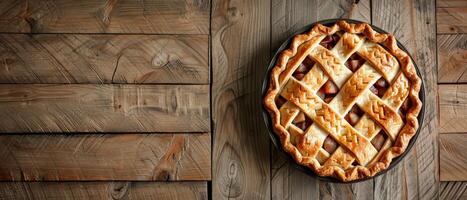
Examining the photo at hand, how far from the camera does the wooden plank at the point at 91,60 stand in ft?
4.63

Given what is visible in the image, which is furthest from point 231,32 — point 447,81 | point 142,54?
point 447,81

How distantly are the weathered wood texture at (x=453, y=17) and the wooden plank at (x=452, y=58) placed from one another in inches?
0.9

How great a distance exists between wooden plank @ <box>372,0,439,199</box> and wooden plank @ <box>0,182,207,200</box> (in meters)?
0.61

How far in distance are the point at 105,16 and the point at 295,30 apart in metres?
0.61

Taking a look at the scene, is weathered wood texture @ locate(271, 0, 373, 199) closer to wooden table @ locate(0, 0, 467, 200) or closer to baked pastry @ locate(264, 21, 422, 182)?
wooden table @ locate(0, 0, 467, 200)

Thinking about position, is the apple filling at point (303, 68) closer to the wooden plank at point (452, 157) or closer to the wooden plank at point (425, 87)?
the wooden plank at point (425, 87)

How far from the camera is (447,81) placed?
1.44 metres

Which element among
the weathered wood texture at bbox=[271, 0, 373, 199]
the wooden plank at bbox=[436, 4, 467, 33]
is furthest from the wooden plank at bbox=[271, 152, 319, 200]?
the wooden plank at bbox=[436, 4, 467, 33]

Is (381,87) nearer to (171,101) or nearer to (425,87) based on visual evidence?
(425,87)

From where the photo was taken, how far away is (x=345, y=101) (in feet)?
4.30

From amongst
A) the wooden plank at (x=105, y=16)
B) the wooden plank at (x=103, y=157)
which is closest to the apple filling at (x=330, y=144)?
the wooden plank at (x=103, y=157)

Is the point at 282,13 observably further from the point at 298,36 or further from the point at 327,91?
the point at 327,91

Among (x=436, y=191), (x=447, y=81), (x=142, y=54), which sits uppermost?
(x=142, y=54)

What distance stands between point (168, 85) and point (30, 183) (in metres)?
0.53
